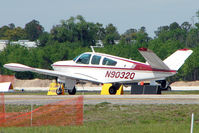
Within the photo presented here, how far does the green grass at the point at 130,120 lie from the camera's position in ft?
52.1

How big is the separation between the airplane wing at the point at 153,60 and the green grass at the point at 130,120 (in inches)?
249

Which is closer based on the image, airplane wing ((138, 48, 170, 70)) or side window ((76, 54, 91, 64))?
airplane wing ((138, 48, 170, 70))

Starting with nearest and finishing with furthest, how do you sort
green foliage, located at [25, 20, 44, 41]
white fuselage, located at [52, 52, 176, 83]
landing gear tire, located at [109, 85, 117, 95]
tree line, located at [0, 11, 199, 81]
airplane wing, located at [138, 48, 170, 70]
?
1. airplane wing, located at [138, 48, 170, 70]
2. white fuselage, located at [52, 52, 176, 83]
3. landing gear tire, located at [109, 85, 117, 95]
4. tree line, located at [0, 11, 199, 81]
5. green foliage, located at [25, 20, 44, 41]

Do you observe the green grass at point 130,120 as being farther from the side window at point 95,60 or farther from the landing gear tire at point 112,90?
the side window at point 95,60

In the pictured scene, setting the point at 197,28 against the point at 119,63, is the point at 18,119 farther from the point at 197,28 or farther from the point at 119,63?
the point at 197,28

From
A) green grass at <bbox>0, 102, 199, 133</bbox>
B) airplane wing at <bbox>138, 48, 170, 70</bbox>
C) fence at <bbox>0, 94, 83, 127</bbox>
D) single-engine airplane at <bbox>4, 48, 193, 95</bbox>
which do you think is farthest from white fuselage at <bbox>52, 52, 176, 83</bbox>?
fence at <bbox>0, 94, 83, 127</bbox>

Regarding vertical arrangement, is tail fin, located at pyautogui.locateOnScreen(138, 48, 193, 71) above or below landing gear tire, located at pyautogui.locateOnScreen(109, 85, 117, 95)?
above

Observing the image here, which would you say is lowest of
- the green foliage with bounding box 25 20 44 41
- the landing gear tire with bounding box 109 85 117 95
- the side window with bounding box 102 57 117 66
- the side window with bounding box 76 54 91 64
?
the landing gear tire with bounding box 109 85 117 95

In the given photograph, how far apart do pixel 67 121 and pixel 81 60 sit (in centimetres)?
1481

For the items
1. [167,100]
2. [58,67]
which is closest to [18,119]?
[167,100]

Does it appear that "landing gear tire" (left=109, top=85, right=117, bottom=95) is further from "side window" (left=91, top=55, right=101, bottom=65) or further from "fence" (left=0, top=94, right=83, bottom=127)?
"fence" (left=0, top=94, right=83, bottom=127)

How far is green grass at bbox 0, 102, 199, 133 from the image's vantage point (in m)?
15.9

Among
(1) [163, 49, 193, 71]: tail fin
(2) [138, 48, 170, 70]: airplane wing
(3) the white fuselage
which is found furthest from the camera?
(1) [163, 49, 193, 71]: tail fin

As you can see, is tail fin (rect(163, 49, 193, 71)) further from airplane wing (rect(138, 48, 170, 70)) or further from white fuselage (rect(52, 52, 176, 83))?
airplane wing (rect(138, 48, 170, 70))
